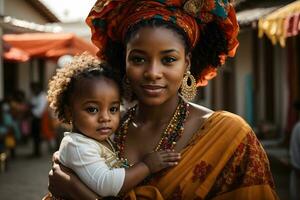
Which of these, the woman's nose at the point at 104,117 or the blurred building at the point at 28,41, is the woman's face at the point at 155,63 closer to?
the woman's nose at the point at 104,117

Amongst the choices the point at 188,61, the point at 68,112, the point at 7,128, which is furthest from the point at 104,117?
the point at 7,128

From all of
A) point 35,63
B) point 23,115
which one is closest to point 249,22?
point 23,115

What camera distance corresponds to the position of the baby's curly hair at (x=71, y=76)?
112 inches

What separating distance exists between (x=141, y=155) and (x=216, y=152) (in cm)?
39

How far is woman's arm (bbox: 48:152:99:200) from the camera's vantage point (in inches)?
104

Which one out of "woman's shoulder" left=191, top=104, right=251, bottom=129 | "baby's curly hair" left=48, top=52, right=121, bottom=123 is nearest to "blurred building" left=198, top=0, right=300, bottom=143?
"woman's shoulder" left=191, top=104, right=251, bottom=129

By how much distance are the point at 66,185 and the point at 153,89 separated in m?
0.59

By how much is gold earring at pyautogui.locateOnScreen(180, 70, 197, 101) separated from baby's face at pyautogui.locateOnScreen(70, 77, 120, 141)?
36 cm

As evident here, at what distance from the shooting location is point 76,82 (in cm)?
283

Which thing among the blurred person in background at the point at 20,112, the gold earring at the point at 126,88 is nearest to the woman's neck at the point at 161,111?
the gold earring at the point at 126,88

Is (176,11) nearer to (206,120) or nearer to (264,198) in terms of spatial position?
(206,120)

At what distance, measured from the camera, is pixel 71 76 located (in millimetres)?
2873

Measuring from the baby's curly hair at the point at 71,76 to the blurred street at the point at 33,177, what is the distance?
5675mm

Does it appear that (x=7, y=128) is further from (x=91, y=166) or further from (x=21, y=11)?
(x=91, y=166)
